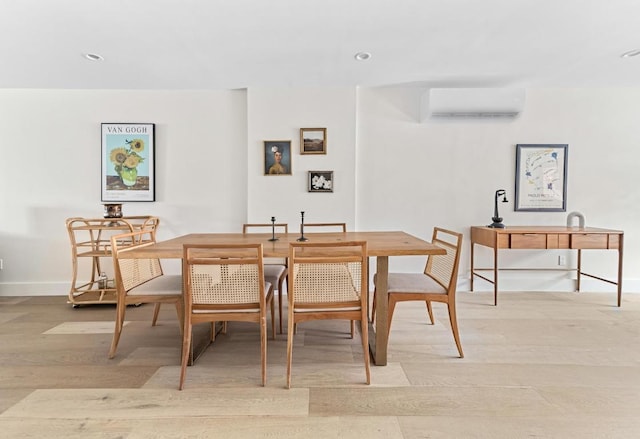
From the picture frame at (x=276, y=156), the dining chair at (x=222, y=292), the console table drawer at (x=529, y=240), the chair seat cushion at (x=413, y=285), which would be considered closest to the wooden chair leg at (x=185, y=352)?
the dining chair at (x=222, y=292)

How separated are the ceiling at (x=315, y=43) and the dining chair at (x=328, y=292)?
163cm

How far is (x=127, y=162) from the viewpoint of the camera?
3658 millimetres

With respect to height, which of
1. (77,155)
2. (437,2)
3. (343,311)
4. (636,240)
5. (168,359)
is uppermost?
(437,2)

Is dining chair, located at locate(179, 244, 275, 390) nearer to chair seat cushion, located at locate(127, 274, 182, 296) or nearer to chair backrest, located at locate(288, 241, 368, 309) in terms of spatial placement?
chair backrest, located at locate(288, 241, 368, 309)

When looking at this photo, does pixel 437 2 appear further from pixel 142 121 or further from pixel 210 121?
pixel 142 121

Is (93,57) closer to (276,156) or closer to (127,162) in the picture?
(127,162)

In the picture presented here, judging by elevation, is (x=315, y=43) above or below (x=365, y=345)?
above

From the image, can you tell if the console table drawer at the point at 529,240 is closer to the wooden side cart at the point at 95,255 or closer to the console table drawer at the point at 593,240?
the console table drawer at the point at 593,240

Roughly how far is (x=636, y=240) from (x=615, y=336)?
75.5 inches

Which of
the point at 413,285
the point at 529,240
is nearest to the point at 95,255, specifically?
the point at 413,285

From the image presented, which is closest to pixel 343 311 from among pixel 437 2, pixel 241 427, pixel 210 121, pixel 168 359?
pixel 241 427

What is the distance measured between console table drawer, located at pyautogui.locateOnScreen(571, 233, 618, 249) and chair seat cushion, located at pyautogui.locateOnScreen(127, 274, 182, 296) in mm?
3542

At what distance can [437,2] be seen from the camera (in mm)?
2061

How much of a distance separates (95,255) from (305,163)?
2.27 meters
